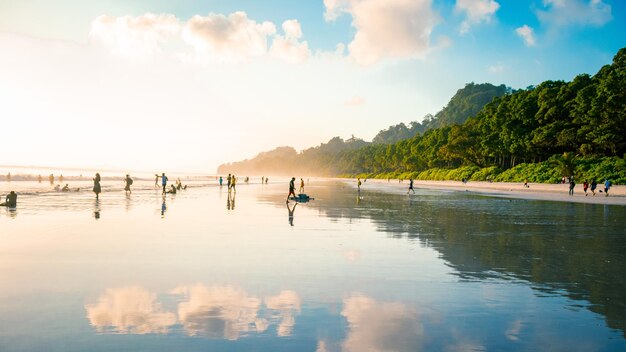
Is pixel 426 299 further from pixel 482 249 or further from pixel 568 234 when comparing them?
pixel 568 234

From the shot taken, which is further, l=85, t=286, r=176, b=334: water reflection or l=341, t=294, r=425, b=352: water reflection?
l=85, t=286, r=176, b=334: water reflection

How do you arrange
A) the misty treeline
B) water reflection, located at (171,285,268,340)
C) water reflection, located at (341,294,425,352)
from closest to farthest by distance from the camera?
water reflection, located at (341,294,425,352), water reflection, located at (171,285,268,340), the misty treeline

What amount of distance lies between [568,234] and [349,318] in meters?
13.8

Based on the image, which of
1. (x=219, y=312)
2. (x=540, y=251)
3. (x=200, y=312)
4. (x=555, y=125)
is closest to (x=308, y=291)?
(x=219, y=312)

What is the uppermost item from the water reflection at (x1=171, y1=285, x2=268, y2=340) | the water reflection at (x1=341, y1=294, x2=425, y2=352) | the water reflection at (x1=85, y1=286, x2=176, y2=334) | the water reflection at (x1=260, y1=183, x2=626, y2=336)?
the water reflection at (x1=260, y1=183, x2=626, y2=336)

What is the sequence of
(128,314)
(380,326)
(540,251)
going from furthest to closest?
(540,251) → (128,314) → (380,326)

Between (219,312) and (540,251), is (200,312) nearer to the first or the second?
(219,312)

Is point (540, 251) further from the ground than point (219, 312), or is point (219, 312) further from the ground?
point (540, 251)

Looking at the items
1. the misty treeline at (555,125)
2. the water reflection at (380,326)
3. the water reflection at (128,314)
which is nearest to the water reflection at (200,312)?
the water reflection at (128,314)

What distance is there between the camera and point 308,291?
328 inches

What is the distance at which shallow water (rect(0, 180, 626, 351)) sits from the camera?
5.89 meters

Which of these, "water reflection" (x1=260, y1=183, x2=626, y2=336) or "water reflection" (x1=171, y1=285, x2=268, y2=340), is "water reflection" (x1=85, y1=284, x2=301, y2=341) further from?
"water reflection" (x1=260, y1=183, x2=626, y2=336)

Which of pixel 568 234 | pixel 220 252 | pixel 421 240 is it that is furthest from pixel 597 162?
pixel 220 252

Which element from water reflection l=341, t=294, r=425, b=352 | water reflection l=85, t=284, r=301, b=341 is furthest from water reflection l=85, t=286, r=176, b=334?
water reflection l=341, t=294, r=425, b=352
